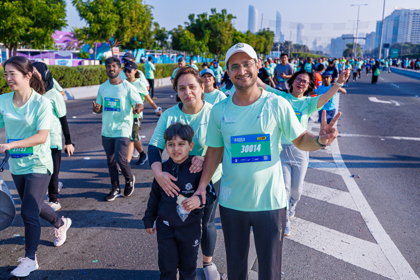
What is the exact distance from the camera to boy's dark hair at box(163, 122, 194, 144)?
278 centimetres

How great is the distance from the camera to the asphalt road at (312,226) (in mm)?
3541

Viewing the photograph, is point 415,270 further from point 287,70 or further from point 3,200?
point 287,70

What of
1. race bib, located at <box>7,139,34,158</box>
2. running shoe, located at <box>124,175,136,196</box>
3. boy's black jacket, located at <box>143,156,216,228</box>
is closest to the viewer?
boy's black jacket, located at <box>143,156,216,228</box>

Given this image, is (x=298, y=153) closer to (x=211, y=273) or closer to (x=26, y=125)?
(x=211, y=273)

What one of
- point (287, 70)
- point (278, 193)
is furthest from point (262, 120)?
point (287, 70)

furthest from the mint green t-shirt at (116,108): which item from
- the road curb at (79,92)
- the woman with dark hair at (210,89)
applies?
the road curb at (79,92)

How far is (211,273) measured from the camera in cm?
330

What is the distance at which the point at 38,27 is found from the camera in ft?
65.8

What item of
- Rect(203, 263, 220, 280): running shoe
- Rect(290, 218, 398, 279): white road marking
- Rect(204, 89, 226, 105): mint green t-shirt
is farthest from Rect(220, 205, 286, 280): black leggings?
Rect(204, 89, 226, 105): mint green t-shirt

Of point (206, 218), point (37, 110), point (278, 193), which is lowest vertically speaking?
point (206, 218)

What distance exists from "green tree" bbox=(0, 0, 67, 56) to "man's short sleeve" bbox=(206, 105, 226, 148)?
18.5 metres

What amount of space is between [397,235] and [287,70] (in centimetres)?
769

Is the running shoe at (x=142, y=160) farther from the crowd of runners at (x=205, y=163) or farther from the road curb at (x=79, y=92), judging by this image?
the road curb at (x=79, y=92)

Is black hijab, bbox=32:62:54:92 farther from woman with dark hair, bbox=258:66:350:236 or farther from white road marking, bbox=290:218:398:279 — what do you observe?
white road marking, bbox=290:218:398:279
